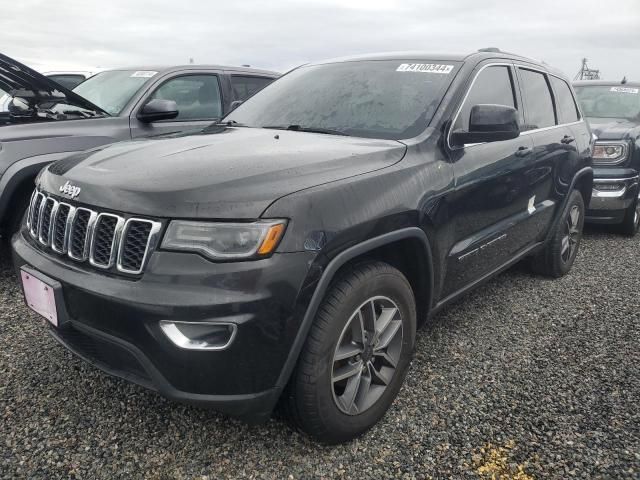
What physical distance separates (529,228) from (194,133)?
2.29 meters

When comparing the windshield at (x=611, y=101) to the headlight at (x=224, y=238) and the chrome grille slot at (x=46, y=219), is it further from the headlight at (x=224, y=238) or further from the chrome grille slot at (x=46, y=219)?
the chrome grille slot at (x=46, y=219)

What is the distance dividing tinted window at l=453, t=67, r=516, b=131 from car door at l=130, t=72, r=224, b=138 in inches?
102

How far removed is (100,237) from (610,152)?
18.5 ft

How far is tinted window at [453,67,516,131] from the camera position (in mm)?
2824

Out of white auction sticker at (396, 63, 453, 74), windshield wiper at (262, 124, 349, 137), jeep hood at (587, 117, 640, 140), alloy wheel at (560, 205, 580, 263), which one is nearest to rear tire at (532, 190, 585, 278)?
alloy wheel at (560, 205, 580, 263)

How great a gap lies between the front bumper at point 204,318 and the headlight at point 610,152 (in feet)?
17.0

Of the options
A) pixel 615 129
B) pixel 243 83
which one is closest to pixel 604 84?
pixel 615 129

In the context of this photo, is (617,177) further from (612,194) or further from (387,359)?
(387,359)

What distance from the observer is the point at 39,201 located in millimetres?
2443

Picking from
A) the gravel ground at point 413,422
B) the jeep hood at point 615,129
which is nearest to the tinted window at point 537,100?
the gravel ground at point 413,422

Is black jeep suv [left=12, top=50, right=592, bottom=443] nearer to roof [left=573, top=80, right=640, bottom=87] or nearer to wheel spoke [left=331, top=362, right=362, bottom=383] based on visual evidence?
wheel spoke [left=331, top=362, right=362, bottom=383]

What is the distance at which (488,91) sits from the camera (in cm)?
315

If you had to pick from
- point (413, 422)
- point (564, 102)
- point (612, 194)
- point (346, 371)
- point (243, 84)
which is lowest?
point (413, 422)

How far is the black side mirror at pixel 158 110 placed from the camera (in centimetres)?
434
